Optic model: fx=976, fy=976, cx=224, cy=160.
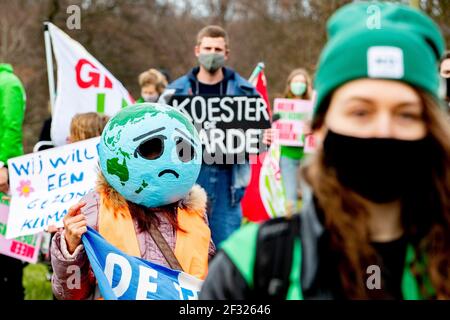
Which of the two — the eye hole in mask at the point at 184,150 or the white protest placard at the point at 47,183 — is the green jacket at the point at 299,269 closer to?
the eye hole in mask at the point at 184,150

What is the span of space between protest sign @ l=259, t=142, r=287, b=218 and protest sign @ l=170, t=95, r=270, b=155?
2.18 meters

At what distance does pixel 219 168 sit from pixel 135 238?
367cm

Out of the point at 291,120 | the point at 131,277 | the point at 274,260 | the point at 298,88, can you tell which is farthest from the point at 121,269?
the point at 291,120

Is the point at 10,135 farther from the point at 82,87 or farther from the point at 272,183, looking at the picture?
the point at 272,183

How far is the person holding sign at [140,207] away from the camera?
3760 millimetres

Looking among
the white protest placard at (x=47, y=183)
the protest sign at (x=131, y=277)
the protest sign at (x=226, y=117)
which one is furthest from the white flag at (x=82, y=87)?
the protest sign at (x=131, y=277)

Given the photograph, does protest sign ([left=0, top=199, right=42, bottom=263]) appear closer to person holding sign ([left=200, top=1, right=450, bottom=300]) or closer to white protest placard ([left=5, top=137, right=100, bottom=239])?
white protest placard ([left=5, top=137, right=100, bottom=239])

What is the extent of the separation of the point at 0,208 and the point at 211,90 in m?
1.89

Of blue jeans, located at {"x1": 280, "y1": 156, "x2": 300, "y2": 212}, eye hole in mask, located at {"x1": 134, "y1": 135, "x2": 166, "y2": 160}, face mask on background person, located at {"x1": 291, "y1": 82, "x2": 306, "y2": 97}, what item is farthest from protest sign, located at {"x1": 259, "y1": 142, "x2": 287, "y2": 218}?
eye hole in mask, located at {"x1": 134, "y1": 135, "x2": 166, "y2": 160}

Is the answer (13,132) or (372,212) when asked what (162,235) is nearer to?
(372,212)

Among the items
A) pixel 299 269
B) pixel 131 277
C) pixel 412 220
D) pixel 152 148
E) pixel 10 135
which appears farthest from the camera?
pixel 10 135

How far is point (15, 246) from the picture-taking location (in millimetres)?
6609

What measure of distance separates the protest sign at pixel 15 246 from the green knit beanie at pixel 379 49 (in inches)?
187
